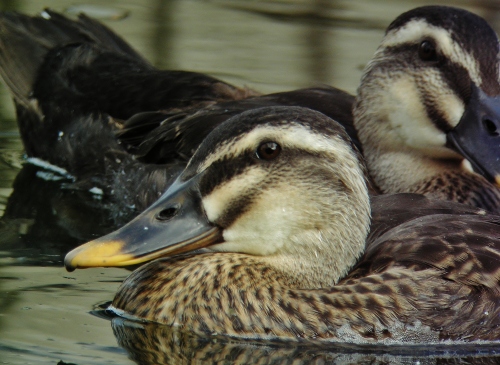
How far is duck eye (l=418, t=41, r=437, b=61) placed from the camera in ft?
23.5

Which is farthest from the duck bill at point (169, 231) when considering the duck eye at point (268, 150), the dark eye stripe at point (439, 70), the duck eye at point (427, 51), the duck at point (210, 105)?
the duck eye at point (427, 51)

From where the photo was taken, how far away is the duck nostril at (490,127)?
6.79 meters

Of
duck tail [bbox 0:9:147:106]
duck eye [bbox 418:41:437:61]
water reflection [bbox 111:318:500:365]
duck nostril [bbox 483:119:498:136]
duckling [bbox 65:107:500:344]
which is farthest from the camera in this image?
duck tail [bbox 0:9:147:106]

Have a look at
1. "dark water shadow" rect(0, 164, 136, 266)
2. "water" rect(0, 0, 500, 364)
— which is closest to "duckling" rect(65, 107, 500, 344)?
"water" rect(0, 0, 500, 364)

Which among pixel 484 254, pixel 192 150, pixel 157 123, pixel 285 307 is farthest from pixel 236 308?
pixel 157 123

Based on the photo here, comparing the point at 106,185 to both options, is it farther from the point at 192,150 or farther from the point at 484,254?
the point at 484,254

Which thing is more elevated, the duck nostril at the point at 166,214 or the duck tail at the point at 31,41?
the duck nostril at the point at 166,214

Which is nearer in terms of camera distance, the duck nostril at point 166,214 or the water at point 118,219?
the water at point 118,219

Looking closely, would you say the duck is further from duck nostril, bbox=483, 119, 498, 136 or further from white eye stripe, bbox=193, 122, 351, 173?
white eye stripe, bbox=193, 122, 351, 173

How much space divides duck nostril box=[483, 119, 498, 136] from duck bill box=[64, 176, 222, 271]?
6.95 ft

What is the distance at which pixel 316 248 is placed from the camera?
17.8 feet

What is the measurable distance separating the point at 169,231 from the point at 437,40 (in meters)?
2.48

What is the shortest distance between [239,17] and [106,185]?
444 cm

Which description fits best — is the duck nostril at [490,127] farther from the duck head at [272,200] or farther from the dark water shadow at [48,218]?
the dark water shadow at [48,218]
